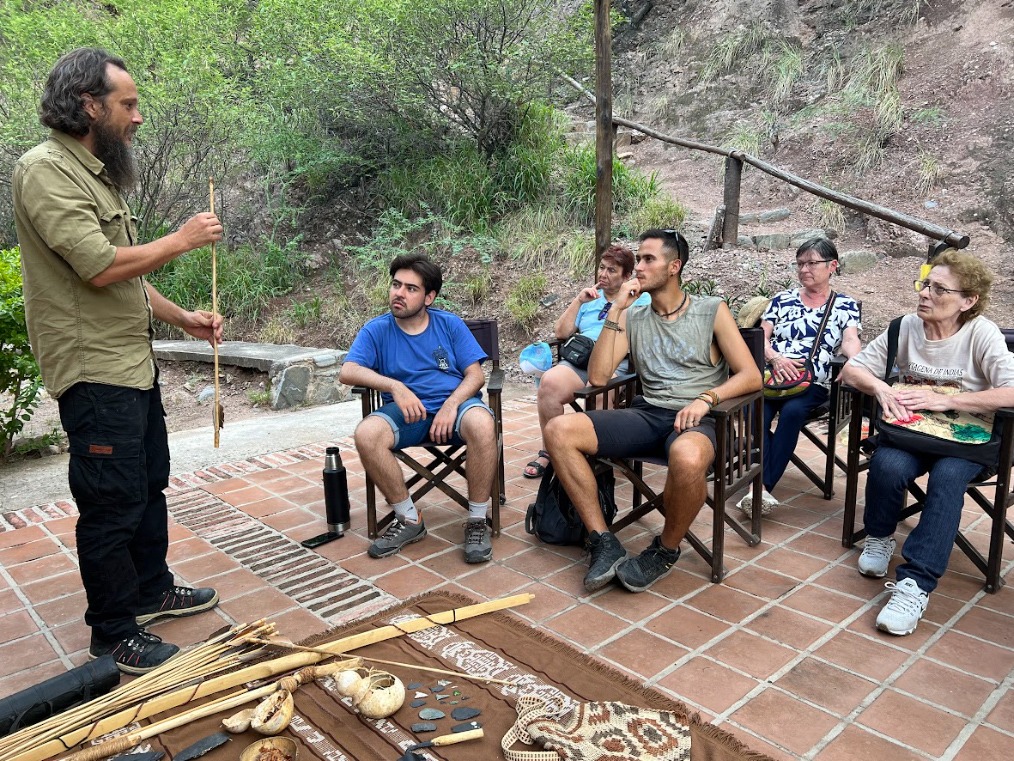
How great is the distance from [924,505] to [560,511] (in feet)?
4.46

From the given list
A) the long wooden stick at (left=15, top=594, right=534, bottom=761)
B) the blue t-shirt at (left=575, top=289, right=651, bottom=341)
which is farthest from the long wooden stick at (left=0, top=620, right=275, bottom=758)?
the blue t-shirt at (left=575, top=289, right=651, bottom=341)

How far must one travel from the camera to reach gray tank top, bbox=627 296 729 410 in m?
3.05

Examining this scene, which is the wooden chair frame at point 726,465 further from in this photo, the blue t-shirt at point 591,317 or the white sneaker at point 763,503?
the blue t-shirt at point 591,317

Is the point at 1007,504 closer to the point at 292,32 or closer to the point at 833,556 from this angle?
the point at 833,556

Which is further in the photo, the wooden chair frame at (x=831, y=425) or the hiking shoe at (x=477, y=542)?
the wooden chair frame at (x=831, y=425)

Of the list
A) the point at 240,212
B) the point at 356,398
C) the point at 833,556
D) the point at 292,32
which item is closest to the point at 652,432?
the point at 833,556

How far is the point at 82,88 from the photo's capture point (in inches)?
82.9

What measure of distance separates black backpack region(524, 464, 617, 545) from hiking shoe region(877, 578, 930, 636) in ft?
3.56

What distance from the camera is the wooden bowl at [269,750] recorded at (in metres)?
1.87

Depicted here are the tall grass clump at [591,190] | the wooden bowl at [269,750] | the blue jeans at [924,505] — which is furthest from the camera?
the tall grass clump at [591,190]

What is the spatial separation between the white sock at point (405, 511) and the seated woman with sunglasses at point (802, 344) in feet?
4.88

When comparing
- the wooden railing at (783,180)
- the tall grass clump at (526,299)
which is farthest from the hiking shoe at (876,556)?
the tall grass clump at (526,299)

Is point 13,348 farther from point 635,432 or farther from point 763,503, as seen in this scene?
point 763,503

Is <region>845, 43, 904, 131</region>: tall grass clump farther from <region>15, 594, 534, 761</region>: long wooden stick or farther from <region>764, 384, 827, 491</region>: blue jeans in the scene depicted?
<region>15, 594, 534, 761</region>: long wooden stick
